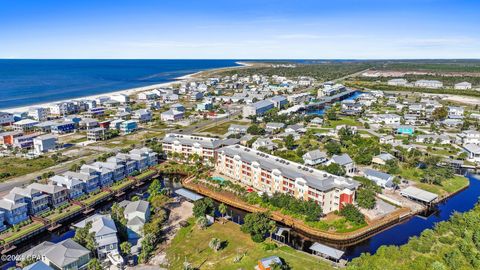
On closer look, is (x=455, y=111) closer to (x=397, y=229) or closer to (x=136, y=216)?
(x=397, y=229)

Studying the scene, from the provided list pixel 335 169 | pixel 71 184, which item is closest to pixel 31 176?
pixel 71 184

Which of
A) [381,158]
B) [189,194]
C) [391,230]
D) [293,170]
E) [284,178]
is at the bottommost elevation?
[391,230]

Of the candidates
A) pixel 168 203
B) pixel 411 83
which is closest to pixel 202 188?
pixel 168 203

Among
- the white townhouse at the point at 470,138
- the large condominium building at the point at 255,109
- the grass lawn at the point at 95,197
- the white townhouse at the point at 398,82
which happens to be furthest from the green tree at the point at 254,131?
the white townhouse at the point at 398,82

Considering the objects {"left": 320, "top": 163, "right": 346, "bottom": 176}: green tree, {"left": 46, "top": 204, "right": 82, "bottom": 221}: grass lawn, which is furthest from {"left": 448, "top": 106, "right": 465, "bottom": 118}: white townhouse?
{"left": 46, "top": 204, "right": 82, "bottom": 221}: grass lawn

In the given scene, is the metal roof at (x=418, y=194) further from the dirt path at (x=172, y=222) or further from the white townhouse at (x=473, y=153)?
the dirt path at (x=172, y=222)

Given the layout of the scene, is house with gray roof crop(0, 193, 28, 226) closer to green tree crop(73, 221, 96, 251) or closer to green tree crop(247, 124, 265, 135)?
green tree crop(73, 221, 96, 251)

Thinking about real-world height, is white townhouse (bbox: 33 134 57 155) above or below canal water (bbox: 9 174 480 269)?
above
